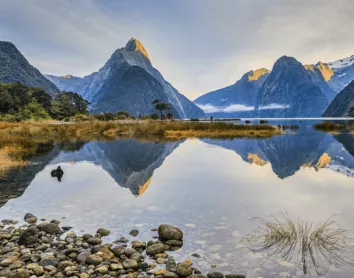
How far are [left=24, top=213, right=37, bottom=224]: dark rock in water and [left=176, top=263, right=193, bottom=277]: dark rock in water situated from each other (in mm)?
6695

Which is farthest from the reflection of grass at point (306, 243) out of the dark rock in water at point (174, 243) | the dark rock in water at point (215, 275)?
the dark rock in water at point (174, 243)

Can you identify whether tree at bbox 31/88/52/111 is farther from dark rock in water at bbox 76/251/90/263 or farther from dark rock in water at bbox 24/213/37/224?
dark rock in water at bbox 76/251/90/263

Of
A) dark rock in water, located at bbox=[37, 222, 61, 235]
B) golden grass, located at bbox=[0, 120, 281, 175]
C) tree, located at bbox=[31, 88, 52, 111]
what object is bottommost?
dark rock in water, located at bbox=[37, 222, 61, 235]

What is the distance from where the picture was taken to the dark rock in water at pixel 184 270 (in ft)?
22.6

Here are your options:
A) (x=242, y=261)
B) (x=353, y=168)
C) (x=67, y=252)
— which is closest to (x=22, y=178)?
(x=67, y=252)

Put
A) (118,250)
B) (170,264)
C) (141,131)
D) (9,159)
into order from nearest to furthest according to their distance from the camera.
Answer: (170,264)
(118,250)
(9,159)
(141,131)

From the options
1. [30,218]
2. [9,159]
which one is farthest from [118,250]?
[9,159]

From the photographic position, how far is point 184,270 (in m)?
6.97

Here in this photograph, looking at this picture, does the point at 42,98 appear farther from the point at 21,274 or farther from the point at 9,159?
the point at 21,274

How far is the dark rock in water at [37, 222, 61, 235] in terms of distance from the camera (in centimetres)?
967

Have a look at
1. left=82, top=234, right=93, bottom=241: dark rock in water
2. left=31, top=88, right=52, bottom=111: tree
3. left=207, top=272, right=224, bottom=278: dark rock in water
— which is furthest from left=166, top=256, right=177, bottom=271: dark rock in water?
left=31, top=88, right=52, bottom=111: tree

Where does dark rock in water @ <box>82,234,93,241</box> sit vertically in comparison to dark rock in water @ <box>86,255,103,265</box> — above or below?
below

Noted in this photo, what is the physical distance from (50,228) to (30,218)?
6.03ft

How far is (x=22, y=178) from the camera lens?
18859 mm
